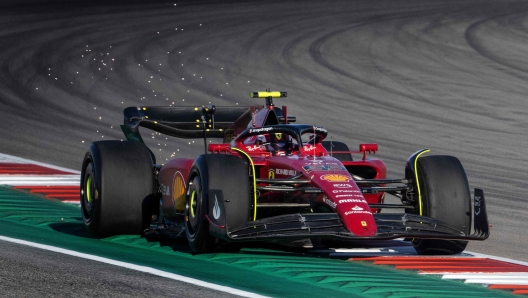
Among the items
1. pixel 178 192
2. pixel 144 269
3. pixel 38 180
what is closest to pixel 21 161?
pixel 38 180

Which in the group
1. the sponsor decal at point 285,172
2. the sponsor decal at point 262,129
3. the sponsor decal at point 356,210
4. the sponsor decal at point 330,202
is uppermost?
the sponsor decal at point 262,129

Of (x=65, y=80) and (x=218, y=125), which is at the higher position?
(x=65, y=80)

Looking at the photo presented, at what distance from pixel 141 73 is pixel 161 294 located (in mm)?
16676

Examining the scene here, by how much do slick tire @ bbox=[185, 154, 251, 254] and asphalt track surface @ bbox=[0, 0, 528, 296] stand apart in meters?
2.96

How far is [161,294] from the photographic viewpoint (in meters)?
7.80

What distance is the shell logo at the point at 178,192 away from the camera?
10559mm

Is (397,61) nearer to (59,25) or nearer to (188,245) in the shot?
(59,25)

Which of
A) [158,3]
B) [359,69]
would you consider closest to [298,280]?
[359,69]

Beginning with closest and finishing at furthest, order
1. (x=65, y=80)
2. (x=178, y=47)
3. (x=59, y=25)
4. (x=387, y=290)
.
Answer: (x=387, y=290) < (x=65, y=80) < (x=178, y=47) < (x=59, y=25)

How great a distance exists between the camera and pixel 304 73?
81.3 feet

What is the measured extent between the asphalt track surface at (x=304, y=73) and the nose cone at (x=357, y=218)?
2.34 m

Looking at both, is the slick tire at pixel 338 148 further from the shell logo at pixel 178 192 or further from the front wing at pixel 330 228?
the front wing at pixel 330 228

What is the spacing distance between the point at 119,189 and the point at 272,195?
1590mm

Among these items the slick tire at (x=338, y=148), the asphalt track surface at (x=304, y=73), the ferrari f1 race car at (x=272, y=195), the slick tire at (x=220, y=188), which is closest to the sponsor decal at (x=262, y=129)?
the ferrari f1 race car at (x=272, y=195)
